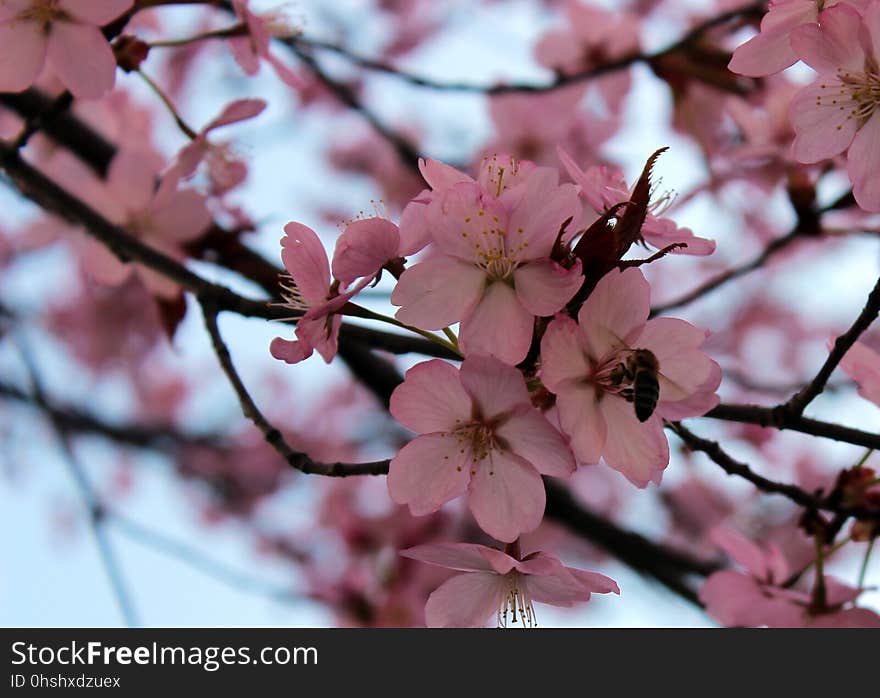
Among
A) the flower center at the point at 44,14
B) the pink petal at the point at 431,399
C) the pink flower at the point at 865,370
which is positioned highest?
the flower center at the point at 44,14

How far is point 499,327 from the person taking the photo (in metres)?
0.94

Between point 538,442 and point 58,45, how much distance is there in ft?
2.92

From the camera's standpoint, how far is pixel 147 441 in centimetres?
426

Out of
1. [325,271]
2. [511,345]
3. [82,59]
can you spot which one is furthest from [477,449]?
[82,59]

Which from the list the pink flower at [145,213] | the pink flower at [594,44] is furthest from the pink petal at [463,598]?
the pink flower at [594,44]

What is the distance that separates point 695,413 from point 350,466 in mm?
394

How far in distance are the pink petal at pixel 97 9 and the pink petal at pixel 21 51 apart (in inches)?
2.8

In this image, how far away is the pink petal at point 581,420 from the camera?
0.92m

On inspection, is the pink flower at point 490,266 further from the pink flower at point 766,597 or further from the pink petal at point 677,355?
the pink flower at point 766,597

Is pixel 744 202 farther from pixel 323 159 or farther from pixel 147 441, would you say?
pixel 323 159

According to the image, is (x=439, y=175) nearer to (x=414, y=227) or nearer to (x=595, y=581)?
(x=414, y=227)

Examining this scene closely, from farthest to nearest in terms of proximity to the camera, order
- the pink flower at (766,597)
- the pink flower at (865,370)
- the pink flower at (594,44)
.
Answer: the pink flower at (594,44) < the pink flower at (766,597) < the pink flower at (865,370)
